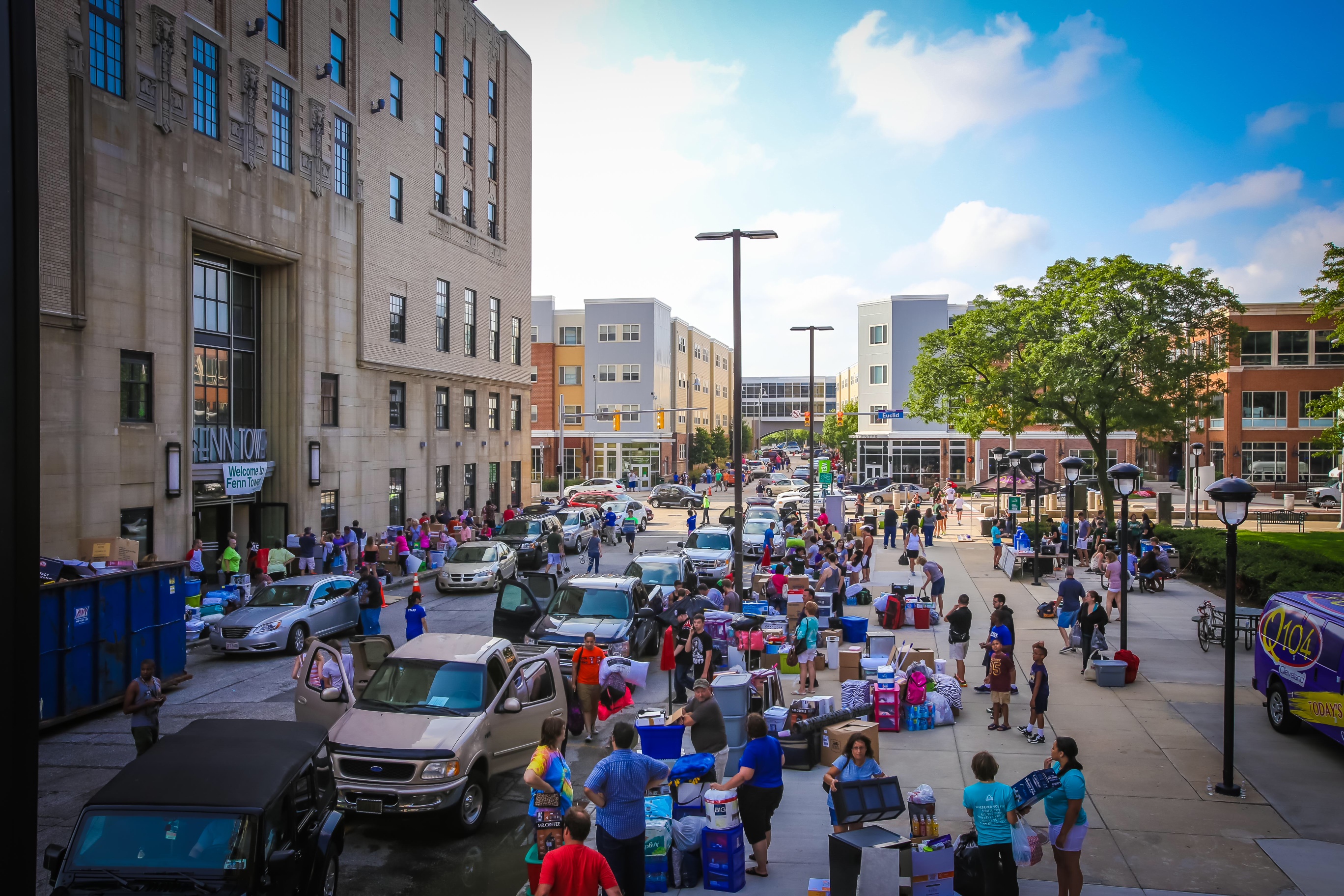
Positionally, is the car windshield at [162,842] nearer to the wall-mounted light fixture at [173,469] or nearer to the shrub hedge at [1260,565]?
the shrub hedge at [1260,565]

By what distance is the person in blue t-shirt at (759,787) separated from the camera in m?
8.02

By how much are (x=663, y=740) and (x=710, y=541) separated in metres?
17.5

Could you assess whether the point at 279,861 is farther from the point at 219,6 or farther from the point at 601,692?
the point at 219,6

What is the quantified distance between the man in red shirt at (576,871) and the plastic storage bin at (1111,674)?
12.5 meters

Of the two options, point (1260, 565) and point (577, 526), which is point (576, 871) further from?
point (577, 526)

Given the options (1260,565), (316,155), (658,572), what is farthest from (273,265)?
(1260,565)

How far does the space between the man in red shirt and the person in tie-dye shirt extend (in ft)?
5.52

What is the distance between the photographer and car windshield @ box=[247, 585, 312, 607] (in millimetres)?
18812

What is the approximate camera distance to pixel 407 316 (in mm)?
38062

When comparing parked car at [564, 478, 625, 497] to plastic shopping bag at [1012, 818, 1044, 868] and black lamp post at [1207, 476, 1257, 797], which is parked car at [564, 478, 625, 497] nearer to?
black lamp post at [1207, 476, 1257, 797]

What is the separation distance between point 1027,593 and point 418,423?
26.4 meters

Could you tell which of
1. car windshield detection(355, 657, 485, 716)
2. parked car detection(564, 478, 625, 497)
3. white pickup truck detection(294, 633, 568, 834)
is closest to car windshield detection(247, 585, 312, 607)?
white pickup truck detection(294, 633, 568, 834)

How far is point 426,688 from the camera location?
1006 centimetres

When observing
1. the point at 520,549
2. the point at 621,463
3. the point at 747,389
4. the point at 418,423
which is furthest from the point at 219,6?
the point at 747,389
